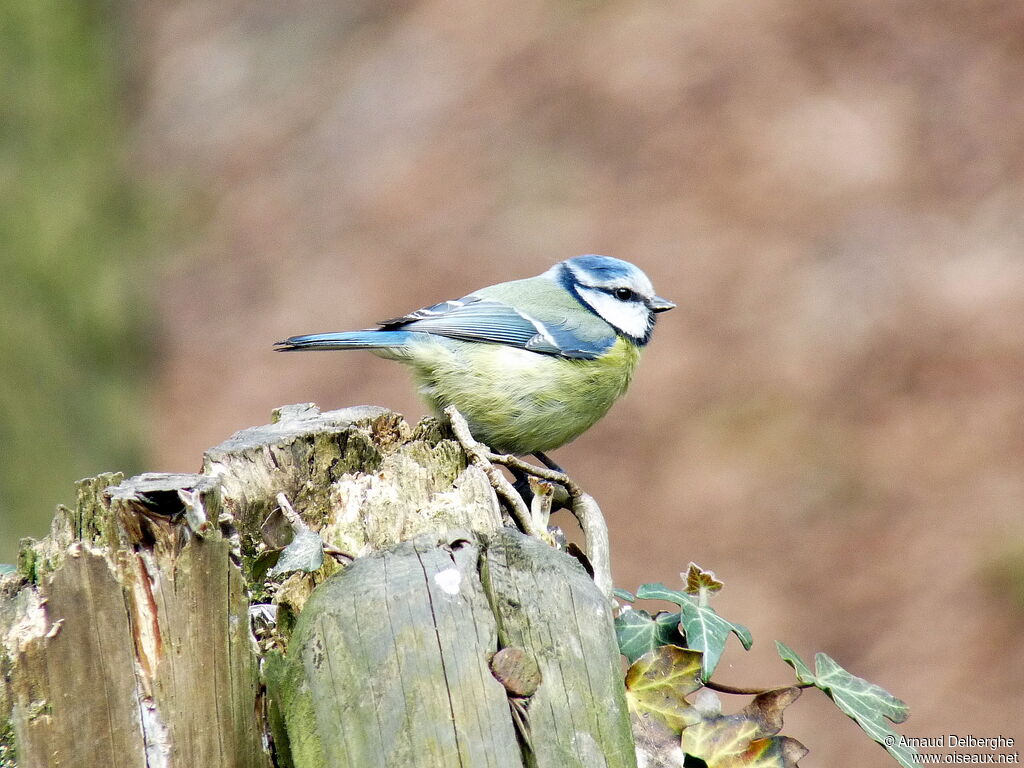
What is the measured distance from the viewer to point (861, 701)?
1.80 metres

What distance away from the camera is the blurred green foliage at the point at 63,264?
6.69 m

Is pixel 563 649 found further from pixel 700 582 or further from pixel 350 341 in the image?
pixel 350 341

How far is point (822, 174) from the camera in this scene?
547cm

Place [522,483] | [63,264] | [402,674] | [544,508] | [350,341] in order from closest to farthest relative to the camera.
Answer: [402,674]
[544,508]
[522,483]
[350,341]
[63,264]

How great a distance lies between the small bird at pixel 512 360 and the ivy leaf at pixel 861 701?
164 centimetres

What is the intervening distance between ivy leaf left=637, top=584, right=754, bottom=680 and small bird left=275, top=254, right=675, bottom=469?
1551mm

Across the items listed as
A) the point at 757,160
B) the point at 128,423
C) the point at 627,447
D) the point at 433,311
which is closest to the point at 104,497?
the point at 433,311

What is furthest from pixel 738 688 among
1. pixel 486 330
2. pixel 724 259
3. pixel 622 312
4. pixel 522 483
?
pixel 724 259

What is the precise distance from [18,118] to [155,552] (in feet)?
22.4

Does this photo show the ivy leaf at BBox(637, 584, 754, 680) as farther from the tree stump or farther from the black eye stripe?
the black eye stripe

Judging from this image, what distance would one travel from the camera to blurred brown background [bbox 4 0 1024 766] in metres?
4.76

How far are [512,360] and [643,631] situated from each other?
5.54ft

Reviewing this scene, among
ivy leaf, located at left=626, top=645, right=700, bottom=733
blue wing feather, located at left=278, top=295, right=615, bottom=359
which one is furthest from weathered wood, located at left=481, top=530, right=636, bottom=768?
blue wing feather, located at left=278, top=295, right=615, bottom=359

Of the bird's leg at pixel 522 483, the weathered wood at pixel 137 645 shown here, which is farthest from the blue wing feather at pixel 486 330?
the weathered wood at pixel 137 645
